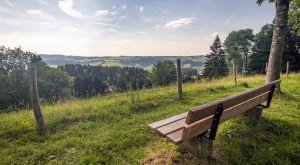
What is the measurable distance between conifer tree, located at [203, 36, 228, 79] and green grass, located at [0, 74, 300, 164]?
39204mm

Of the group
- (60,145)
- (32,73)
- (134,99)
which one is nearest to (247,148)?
(60,145)

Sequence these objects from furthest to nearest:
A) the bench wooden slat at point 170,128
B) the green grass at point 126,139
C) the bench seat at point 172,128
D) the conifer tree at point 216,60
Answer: the conifer tree at point 216,60 → the green grass at point 126,139 → the bench wooden slat at point 170,128 → the bench seat at point 172,128

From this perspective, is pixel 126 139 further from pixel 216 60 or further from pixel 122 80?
pixel 216 60

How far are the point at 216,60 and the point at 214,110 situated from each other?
150ft

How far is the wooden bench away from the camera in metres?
2.59

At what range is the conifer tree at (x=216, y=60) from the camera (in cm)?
4432

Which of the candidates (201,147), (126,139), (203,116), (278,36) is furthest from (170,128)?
(278,36)

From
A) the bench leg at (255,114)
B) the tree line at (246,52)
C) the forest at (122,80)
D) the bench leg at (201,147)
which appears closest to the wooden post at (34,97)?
the bench leg at (201,147)

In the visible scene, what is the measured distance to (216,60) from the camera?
4528cm

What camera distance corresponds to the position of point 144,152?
3.90 metres

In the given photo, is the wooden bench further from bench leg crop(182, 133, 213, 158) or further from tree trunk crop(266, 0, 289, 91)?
tree trunk crop(266, 0, 289, 91)

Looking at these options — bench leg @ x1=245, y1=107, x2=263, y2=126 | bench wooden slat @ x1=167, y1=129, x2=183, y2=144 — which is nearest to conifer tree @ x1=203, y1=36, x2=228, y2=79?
bench leg @ x1=245, y1=107, x2=263, y2=126

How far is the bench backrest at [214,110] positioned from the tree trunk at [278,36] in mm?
3913

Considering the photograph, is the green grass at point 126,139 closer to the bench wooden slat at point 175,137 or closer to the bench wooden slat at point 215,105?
the bench wooden slat at point 175,137
